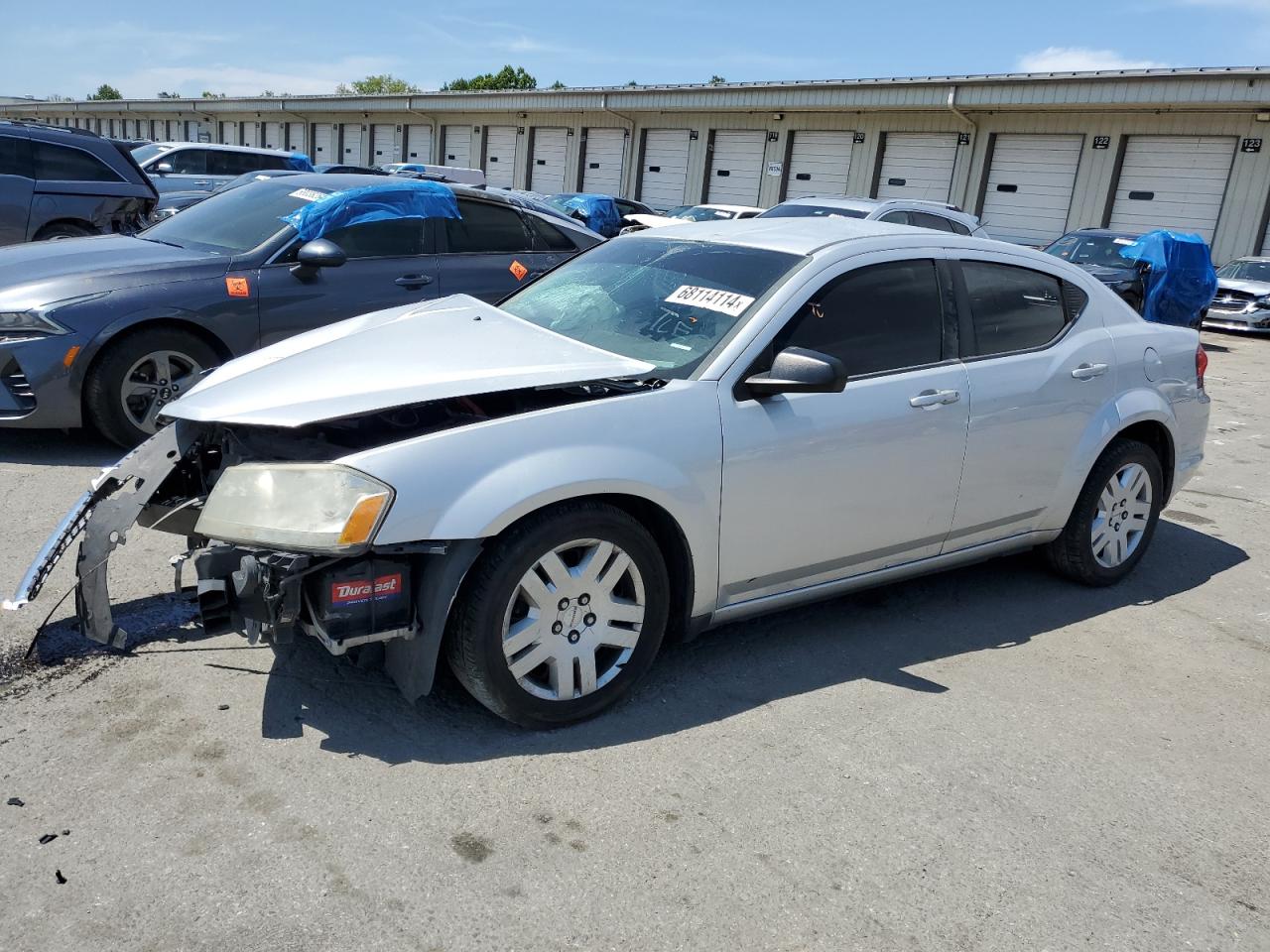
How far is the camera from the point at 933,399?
13.0 feet

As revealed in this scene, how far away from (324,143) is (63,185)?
36764mm

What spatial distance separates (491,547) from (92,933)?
53.5 inches

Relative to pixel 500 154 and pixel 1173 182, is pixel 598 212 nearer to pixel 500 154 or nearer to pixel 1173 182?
pixel 1173 182

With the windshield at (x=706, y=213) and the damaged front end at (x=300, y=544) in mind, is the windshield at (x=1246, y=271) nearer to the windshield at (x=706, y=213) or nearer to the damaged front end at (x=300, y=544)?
the windshield at (x=706, y=213)

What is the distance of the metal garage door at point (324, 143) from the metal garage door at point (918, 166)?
89.0ft

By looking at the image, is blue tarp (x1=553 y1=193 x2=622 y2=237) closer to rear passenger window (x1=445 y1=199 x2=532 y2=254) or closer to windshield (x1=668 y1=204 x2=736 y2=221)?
windshield (x1=668 y1=204 x2=736 y2=221)

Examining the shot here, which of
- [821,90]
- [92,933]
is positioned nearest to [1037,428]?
[92,933]

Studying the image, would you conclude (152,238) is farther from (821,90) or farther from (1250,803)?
(821,90)

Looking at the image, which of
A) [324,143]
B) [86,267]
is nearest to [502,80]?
[324,143]

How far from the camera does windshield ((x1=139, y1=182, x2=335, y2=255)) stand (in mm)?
6336

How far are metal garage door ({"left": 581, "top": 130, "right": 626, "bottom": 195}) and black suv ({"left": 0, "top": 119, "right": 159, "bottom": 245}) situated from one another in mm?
22617

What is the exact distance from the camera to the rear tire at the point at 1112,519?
4738 millimetres

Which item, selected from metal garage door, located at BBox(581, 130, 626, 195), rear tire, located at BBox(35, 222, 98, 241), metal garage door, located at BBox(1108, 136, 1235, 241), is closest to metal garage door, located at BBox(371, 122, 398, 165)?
metal garage door, located at BBox(581, 130, 626, 195)

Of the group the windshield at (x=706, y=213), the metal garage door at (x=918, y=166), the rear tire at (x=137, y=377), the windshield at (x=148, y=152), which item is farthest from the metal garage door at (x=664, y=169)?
the rear tire at (x=137, y=377)
